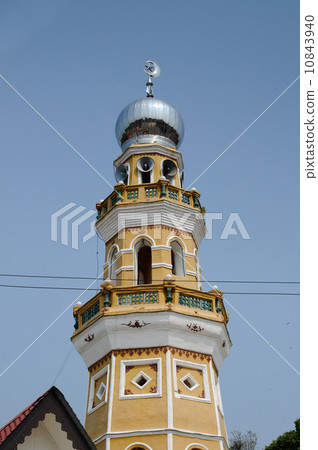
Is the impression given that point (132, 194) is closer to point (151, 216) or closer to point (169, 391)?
point (151, 216)

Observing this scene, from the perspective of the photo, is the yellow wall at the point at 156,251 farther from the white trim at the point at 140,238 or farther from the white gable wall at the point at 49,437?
the white gable wall at the point at 49,437

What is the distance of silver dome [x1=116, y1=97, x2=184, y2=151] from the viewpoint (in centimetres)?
2367

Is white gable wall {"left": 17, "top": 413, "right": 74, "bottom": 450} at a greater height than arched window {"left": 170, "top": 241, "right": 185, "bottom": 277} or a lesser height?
lesser

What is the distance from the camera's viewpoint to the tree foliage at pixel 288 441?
32812 millimetres

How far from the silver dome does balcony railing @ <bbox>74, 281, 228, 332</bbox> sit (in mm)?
7382

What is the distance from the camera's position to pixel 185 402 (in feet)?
55.6

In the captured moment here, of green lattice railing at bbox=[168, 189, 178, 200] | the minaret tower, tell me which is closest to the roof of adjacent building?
the minaret tower

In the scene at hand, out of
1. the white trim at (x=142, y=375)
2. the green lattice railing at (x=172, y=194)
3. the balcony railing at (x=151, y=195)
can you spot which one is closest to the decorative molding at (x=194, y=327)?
the white trim at (x=142, y=375)

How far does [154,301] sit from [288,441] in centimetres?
1937

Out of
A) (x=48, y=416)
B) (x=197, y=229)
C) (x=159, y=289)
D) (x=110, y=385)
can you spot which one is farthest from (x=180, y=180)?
(x=48, y=416)

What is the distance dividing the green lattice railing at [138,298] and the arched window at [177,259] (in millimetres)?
2571

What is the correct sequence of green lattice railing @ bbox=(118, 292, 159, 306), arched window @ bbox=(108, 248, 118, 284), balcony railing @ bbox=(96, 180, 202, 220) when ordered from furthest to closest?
balcony railing @ bbox=(96, 180, 202, 220) < arched window @ bbox=(108, 248, 118, 284) < green lattice railing @ bbox=(118, 292, 159, 306)

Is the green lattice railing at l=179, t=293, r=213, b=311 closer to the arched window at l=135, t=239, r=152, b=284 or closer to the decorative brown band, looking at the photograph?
the decorative brown band

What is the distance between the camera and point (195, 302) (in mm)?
18703
